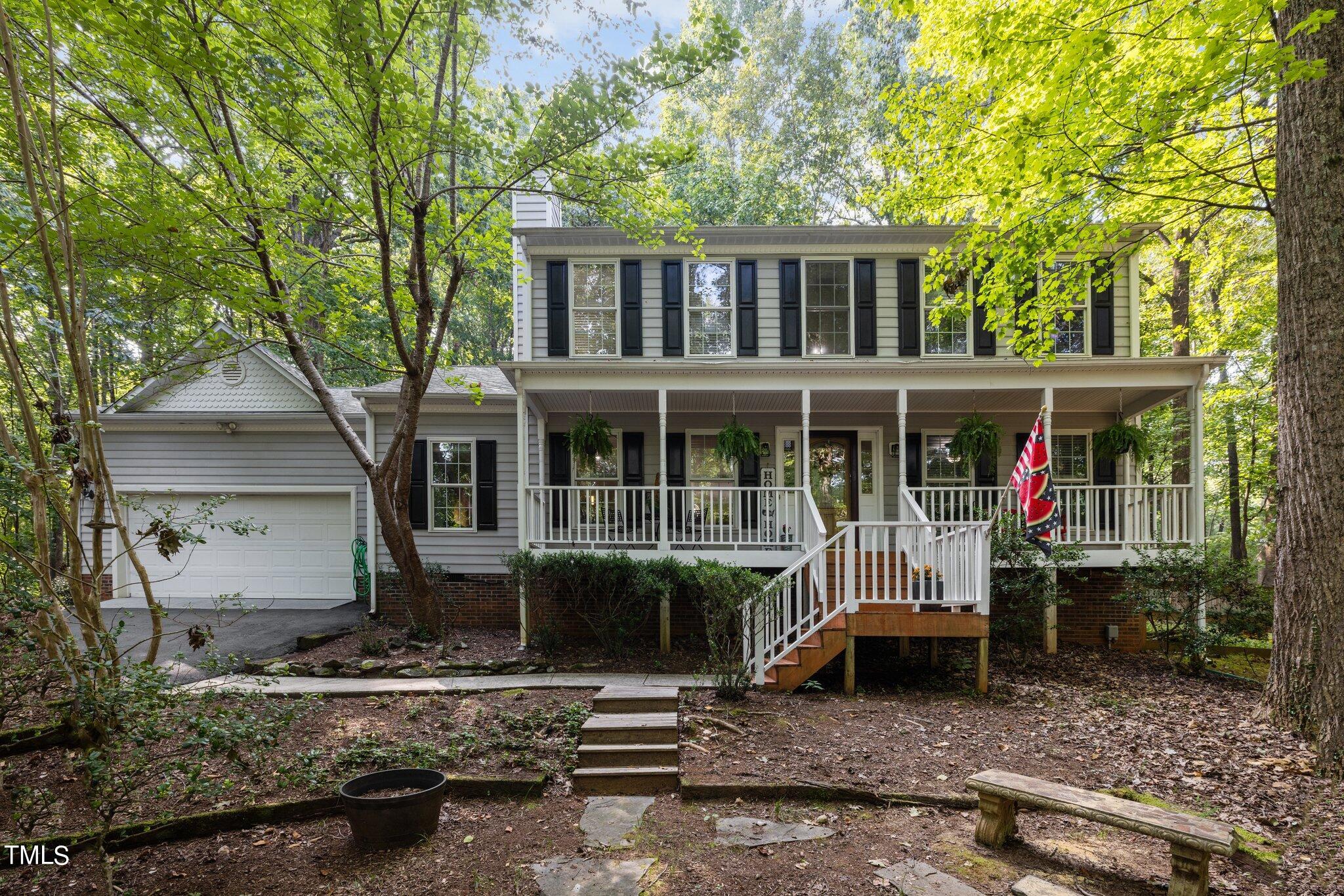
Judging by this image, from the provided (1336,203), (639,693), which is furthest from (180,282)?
(1336,203)

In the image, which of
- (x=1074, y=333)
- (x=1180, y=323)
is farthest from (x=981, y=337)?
(x=1180, y=323)

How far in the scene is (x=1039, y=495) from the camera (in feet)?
23.4

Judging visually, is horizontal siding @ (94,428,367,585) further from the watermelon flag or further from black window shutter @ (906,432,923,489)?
the watermelon flag

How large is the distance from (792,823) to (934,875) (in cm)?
95

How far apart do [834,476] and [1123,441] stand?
14.0 ft

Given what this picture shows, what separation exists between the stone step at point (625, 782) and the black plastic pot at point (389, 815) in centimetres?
110

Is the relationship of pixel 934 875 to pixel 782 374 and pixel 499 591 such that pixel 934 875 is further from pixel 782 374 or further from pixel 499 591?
pixel 499 591

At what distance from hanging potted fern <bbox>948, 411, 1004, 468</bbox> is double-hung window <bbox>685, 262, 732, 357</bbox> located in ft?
12.6

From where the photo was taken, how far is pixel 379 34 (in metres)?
5.89

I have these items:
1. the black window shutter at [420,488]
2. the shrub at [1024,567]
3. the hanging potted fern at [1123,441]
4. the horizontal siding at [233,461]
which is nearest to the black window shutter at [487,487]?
the black window shutter at [420,488]

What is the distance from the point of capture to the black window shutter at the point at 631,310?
1059cm

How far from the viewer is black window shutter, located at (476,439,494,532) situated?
1097 cm

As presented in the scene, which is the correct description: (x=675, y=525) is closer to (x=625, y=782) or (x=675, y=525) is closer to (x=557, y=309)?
(x=557, y=309)

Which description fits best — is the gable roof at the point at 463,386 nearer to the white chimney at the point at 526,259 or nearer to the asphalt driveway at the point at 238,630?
the white chimney at the point at 526,259
